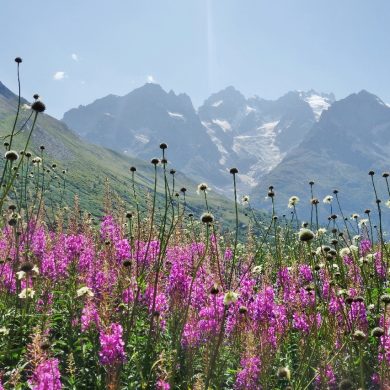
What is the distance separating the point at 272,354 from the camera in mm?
5164

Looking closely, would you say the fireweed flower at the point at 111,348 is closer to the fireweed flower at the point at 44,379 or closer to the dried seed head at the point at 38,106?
the fireweed flower at the point at 44,379

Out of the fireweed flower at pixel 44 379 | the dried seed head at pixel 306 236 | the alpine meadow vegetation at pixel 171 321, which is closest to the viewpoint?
the fireweed flower at pixel 44 379

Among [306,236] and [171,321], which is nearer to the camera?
[306,236]

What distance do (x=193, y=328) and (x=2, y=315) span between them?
2351 mm

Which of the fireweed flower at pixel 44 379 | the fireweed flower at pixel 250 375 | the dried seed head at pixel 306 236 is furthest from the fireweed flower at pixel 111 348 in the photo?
the dried seed head at pixel 306 236

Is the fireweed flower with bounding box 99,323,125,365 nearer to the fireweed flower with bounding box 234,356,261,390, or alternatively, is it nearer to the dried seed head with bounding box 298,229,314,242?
the fireweed flower with bounding box 234,356,261,390

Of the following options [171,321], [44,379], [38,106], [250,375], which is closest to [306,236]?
[250,375]

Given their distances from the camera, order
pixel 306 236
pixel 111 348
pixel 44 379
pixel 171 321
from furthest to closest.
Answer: pixel 171 321 → pixel 111 348 → pixel 306 236 → pixel 44 379

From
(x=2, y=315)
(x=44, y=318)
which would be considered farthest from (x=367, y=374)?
(x=2, y=315)

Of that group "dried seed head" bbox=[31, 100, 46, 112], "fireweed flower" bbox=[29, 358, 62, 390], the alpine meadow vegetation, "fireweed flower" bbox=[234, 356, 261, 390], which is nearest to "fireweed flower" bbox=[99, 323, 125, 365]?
the alpine meadow vegetation

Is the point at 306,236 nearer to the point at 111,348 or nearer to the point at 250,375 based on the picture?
the point at 250,375

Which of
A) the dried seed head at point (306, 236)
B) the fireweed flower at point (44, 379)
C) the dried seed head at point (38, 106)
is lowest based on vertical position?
the fireweed flower at point (44, 379)

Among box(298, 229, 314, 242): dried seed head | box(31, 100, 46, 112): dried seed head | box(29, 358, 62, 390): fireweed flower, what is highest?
box(31, 100, 46, 112): dried seed head

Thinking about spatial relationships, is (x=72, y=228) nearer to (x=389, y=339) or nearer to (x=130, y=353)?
(x=130, y=353)
